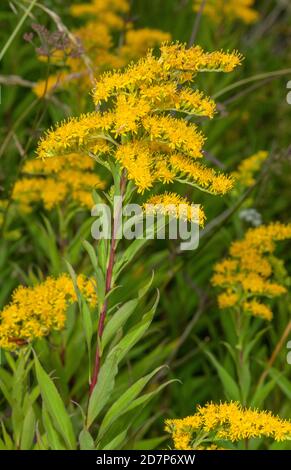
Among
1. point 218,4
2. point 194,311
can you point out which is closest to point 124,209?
point 194,311

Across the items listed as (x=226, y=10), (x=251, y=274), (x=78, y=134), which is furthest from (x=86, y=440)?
(x=226, y=10)

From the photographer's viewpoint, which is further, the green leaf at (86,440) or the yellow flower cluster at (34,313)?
the yellow flower cluster at (34,313)

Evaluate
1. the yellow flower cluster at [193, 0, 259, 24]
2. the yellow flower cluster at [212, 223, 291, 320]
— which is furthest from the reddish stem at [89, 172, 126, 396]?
the yellow flower cluster at [193, 0, 259, 24]

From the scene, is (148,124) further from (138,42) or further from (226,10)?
(226,10)

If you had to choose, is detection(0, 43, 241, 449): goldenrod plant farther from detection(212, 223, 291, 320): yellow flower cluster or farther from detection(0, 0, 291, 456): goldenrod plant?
detection(212, 223, 291, 320): yellow flower cluster

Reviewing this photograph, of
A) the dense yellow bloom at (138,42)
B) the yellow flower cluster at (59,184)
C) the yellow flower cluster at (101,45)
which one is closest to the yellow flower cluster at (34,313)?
the yellow flower cluster at (59,184)

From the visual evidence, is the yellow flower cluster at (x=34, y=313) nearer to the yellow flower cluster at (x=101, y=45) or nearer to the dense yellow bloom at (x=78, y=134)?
the dense yellow bloom at (x=78, y=134)

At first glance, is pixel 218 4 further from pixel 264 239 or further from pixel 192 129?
pixel 192 129
